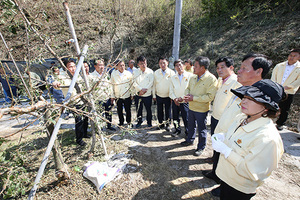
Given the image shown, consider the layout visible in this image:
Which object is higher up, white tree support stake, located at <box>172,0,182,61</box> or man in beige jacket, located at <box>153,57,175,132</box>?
white tree support stake, located at <box>172,0,182,61</box>

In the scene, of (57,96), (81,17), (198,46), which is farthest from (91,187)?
(81,17)

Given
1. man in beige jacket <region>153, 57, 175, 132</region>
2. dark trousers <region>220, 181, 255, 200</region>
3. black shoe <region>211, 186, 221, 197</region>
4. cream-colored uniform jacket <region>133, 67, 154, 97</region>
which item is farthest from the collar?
cream-colored uniform jacket <region>133, 67, 154, 97</region>

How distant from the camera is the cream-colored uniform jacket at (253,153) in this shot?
1.18m

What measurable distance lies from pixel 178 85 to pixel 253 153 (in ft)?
8.26

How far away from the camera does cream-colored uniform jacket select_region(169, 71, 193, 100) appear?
355 cm

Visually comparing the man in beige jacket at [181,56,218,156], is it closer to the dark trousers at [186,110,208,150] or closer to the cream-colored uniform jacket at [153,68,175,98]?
the dark trousers at [186,110,208,150]

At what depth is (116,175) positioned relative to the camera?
2451 mm

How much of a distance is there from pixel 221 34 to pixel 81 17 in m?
9.53

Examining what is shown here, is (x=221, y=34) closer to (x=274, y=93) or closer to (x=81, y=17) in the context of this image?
(x=274, y=93)

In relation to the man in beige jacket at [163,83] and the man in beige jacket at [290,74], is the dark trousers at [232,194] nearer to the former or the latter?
the man in beige jacket at [163,83]

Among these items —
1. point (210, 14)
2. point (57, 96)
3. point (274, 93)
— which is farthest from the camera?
point (210, 14)

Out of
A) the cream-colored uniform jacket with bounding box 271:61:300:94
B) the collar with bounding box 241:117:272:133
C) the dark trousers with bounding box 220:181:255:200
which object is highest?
the cream-colored uniform jacket with bounding box 271:61:300:94

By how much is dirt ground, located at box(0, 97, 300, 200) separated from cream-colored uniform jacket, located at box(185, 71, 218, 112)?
3.52ft

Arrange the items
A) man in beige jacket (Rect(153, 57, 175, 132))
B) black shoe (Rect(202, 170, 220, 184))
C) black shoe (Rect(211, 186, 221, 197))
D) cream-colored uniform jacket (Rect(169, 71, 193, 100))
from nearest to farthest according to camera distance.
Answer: black shoe (Rect(211, 186, 221, 197)), black shoe (Rect(202, 170, 220, 184)), cream-colored uniform jacket (Rect(169, 71, 193, 100)), man in beige jacket (Rect(153, 57, 175, 132))
